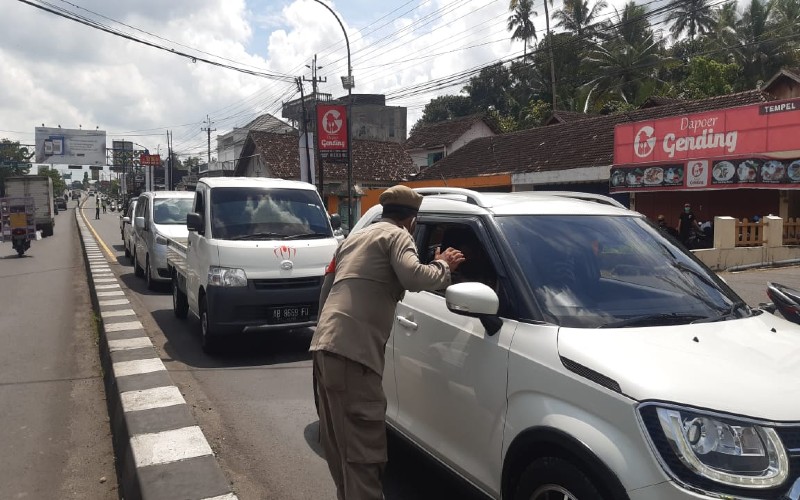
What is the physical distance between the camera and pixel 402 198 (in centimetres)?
313

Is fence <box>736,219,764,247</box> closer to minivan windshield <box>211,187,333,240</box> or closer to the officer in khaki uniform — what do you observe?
minivan windshield <box>211,187,333,240</box>

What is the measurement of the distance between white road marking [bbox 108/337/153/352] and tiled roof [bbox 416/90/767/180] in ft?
52.3

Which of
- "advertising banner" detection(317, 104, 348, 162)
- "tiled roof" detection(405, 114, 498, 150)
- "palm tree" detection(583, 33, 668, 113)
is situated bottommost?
"advertising banner" detection(317, 104, 348, 162)

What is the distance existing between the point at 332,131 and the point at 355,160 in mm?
17290

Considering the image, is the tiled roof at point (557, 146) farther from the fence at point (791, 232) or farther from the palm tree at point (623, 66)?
the palm tree at point (623, 66)

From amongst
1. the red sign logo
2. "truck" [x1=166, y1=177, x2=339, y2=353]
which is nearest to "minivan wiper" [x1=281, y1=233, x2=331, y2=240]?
"truck" [x1=166, y1=177, x2=339, y2=353]

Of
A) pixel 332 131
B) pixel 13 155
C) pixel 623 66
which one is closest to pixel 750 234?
pixel 332 131

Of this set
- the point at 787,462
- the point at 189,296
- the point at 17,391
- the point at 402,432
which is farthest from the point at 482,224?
the point at 189,296

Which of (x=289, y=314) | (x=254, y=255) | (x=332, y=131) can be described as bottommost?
(x=289, y=314)

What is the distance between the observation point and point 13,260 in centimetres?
2083

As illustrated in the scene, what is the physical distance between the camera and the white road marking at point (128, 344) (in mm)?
6784

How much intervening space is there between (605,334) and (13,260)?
2240 centimetres

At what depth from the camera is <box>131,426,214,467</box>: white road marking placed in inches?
154

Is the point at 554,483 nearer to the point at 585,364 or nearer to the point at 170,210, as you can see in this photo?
the point at 585,364
